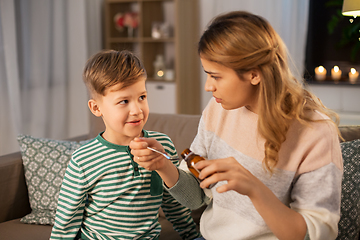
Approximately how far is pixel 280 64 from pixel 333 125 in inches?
8.6

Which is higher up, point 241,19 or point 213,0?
point 213,0

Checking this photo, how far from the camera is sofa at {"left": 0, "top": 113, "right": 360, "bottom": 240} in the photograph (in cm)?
158

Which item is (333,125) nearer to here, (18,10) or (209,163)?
(209,163)

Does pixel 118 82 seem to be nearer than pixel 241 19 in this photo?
No

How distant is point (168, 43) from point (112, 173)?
346cm

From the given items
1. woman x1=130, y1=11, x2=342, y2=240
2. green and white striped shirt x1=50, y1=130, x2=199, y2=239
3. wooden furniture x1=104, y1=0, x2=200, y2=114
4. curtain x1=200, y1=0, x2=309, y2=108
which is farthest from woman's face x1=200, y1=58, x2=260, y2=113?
wooden furniture x1=104, y1=0, x2=200, y2=114

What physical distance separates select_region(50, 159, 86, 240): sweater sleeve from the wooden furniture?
289 centimetres

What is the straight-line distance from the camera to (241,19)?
985 mm

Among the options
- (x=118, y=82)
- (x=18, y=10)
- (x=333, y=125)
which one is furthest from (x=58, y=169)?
(x=18, y=10)

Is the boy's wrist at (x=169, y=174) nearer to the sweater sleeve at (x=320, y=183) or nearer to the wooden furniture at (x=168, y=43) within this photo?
the sweater sleeve at (x=320, y=183)

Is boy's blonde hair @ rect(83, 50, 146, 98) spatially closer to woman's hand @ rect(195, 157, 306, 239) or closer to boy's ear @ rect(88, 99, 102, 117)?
boy's ear @ rect(88, 99, 102, 117)

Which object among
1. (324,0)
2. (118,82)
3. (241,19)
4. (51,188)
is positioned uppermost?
(324,0)

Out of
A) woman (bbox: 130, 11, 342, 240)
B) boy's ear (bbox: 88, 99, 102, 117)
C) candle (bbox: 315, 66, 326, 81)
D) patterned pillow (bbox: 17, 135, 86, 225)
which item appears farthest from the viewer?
candle (bbox: 315, 66, 326, 81)

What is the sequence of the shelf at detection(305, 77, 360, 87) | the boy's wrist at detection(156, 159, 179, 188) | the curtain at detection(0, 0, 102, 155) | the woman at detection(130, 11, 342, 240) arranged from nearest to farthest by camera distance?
the woman at detection(130, 11, 342, 240) < the boy's wrist at detection(156, 159, 179, 188) < the curtain at detection(0, 0, 102, 155) < the shelf at detection(305, 77, 360, 87)
